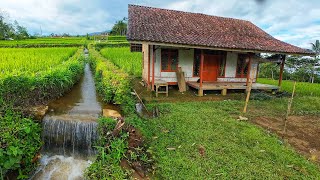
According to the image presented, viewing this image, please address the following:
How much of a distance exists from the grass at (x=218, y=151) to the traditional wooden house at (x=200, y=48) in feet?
13.6


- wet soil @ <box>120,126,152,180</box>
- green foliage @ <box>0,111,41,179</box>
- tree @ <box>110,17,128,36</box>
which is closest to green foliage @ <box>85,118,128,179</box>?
wet soil @ <box>120,126,152,180</box>

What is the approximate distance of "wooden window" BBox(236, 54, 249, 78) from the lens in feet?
44.9

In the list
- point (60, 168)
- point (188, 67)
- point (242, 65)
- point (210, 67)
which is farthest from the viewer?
point (242, 65)

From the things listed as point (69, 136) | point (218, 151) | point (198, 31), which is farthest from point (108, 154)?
point (198, 31)

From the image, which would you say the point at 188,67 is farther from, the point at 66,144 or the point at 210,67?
the point at 66,144

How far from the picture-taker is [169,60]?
12.5 meters

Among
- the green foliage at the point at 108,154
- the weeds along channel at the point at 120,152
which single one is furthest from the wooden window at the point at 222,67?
the green foliage at the point at 108,154

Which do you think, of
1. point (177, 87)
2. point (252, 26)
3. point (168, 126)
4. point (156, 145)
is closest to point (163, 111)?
point (168, 126)

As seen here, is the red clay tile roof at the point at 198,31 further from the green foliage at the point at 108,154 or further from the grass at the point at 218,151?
the green foliage at the point at 108,154

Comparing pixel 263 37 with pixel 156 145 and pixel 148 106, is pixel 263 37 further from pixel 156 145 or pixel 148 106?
pixel 156 145

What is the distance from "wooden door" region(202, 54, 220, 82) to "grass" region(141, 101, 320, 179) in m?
5.56

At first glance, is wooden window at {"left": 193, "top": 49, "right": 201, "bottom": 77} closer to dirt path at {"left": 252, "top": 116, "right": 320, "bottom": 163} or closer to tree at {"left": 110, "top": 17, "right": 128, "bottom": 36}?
dirt path at {"left": 252, "top": 116, "right": 320, "bottom": 163}

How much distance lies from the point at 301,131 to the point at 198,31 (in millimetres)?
7463

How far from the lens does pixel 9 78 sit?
5586mm
